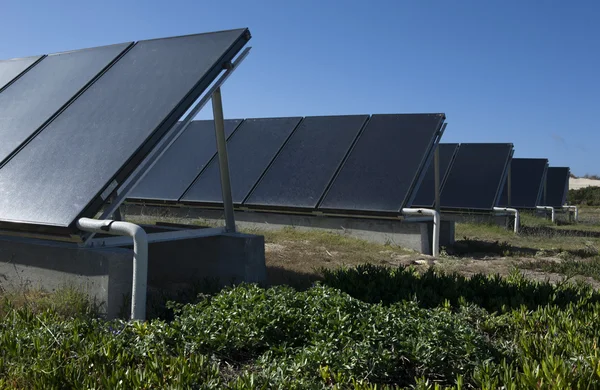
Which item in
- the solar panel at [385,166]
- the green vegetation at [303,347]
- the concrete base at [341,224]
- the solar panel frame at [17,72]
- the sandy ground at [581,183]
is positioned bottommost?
the green vegetation at [303,347]

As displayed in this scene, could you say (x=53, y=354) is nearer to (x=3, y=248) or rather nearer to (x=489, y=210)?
(x=3, y=248)

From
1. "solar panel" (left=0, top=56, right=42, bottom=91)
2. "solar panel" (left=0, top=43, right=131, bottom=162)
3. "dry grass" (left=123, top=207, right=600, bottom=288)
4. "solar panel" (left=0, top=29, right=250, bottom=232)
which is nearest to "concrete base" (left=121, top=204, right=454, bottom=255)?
"dry grass" (left=123, top=207, right=600, bottom=288)

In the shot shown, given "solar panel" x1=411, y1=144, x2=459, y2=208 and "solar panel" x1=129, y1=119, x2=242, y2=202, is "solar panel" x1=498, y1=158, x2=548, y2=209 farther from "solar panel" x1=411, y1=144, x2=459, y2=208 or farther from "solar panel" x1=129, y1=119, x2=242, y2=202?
"solar panel" x1=129, y1=119, x2=242, y2=202

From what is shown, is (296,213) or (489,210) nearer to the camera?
(296,213)

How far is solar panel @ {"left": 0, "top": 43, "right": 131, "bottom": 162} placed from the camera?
6.21m

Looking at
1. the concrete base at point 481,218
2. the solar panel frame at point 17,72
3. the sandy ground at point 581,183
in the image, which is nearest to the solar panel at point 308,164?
the solar panel frame at point 17,72

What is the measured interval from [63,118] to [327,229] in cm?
539

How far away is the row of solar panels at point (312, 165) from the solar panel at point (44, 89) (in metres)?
4.47

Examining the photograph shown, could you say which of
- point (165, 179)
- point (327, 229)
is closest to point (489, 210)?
point (327, 229)

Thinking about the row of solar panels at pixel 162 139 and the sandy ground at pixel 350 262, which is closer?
the row of solar panels at pixel 162 139

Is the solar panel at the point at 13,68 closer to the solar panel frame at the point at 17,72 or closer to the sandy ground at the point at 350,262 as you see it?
the solar panel frame at the point at 17,72

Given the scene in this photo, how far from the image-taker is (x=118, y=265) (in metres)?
4.75

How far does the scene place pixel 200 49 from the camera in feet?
19.6

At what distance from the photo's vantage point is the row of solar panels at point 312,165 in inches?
396
